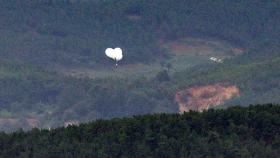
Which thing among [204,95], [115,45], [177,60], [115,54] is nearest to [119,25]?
[115,45]

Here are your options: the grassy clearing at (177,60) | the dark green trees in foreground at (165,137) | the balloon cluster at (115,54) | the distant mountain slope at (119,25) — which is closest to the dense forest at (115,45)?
the distant mountain slope at (119,25)

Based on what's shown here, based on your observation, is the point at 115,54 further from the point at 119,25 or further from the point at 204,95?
the point at 119,25

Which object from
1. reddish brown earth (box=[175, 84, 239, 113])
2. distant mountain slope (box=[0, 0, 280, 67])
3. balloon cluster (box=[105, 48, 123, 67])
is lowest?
reddish brown earth (box=[175, 84, 239, 113])

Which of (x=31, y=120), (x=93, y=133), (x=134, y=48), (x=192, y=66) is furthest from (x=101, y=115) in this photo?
(x=93, y=133)

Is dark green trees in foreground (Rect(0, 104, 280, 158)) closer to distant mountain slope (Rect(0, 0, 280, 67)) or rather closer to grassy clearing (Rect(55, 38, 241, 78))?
grassy clearing (Rect(55, 38, 241, 78))

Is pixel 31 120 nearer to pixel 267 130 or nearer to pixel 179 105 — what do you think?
pixel 179 105

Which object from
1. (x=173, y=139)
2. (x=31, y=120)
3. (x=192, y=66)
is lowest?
(x=173, y=139)

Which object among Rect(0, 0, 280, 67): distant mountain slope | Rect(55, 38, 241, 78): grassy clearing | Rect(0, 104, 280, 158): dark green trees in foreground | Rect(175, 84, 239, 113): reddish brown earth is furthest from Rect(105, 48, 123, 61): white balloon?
Rect(0, 104, 280, 158): dark green trees in foreground
